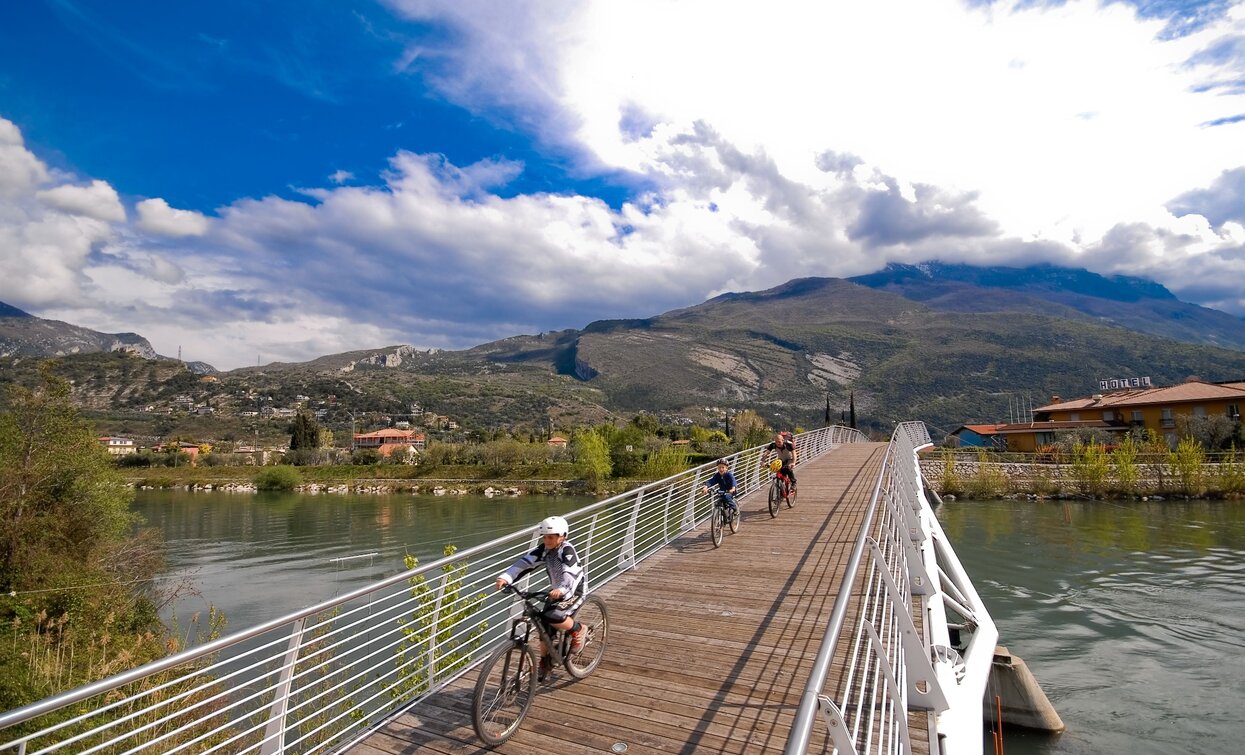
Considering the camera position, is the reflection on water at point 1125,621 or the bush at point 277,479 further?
the bush at point 277,479

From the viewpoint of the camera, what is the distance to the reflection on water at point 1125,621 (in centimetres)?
1057

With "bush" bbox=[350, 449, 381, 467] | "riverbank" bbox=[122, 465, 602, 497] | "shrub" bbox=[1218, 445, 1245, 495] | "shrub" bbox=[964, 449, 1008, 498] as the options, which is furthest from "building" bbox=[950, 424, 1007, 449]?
"bush" bbox=[350, 449, 381, 467]

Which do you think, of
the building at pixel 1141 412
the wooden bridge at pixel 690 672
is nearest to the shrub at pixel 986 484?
the building at pixel 1141 412

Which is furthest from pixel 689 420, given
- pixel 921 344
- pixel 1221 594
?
pixel 1221 594

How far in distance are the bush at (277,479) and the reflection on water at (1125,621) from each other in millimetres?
67800

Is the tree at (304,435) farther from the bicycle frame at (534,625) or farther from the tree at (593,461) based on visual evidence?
the bicycle frame at (534,625)

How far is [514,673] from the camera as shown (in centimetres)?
478

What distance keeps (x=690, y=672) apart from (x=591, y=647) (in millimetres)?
1016

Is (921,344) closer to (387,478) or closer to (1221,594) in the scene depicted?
(387,478)

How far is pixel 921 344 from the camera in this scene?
166 m

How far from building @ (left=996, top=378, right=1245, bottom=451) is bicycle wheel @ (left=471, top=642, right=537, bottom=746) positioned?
187 feet

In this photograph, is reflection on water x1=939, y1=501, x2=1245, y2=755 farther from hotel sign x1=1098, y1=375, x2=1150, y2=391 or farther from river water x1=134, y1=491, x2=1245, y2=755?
hotel sign x1=1098, y1=375, x2=1150, y2=391

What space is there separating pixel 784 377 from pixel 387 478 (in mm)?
107378

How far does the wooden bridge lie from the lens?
15.1 feet
